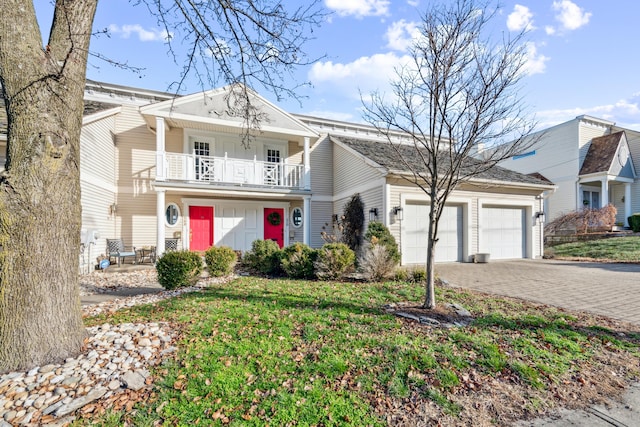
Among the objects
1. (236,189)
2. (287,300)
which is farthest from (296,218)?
(287,300)

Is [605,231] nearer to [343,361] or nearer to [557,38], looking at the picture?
[557,38]

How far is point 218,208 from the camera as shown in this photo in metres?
12.4

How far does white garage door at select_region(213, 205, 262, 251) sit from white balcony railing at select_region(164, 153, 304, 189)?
1618mm

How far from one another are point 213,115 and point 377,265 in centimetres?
861

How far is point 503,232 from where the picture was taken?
1219cm

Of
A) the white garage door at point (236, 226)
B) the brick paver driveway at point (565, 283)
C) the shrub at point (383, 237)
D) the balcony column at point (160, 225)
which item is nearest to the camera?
the brick paver driveway at point (565, 283)

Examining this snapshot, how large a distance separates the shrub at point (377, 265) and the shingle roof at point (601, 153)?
18288mm

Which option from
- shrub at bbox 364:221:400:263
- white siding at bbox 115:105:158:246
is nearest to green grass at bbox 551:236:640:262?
shrub at bbox 364:221:400:263

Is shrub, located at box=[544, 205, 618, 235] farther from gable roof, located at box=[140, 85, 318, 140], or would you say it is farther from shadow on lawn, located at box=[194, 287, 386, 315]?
shadow on lawn, located at box=[194, 287, 386, 315]

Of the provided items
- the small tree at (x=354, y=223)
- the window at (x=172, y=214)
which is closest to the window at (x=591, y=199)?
the small tree at (x=354, y=223)

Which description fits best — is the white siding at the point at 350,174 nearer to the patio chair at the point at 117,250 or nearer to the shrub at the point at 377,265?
the shrub at the point at 377,265

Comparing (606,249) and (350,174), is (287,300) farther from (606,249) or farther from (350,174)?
(606,249)

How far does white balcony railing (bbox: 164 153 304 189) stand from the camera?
428 inches

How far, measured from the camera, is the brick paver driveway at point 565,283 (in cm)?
532
